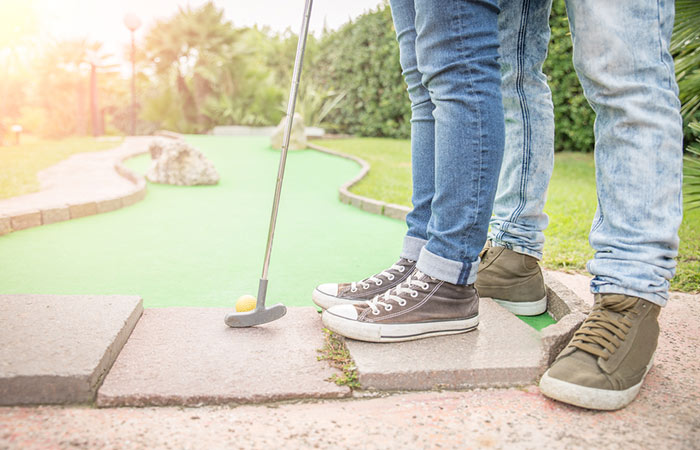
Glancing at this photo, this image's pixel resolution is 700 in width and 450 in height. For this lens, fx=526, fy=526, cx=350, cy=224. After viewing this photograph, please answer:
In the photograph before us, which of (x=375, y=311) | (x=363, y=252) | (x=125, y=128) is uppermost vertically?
→ (x=375, y=311)

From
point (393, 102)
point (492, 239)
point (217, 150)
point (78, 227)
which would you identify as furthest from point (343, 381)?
point (393, 102)

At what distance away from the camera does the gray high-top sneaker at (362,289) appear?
1.51m

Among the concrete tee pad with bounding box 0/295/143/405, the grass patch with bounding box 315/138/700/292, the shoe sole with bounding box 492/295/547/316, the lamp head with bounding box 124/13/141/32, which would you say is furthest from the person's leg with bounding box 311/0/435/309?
the lamp head with bounding box 124/13/141/32

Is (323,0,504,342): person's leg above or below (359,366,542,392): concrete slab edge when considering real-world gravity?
above

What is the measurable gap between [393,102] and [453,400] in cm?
922

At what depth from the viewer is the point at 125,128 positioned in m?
17.6

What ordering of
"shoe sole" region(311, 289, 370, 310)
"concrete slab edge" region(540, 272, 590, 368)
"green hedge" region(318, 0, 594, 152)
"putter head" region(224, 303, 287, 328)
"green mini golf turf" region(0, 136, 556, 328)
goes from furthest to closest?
"green hedge" region(318, 0, 594, 152)
"green mini golf turf" region(0, 136, 556, 328)
"shoe sole" region(311, 289, 370, 310)
"putter head" region(224, 303, 287, 328)
"concrete slab edge" region(540, 272, 590, 368)

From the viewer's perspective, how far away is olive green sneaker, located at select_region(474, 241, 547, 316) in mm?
1624

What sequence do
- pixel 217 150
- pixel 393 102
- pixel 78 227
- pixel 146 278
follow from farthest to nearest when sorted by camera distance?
pixel 393 102
pixel 217 150
pixel 78 227
pixel 146 278

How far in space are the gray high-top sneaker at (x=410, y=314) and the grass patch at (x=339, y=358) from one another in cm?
4

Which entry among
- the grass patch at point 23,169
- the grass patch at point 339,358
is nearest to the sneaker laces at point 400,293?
the grass patch at point 339,358

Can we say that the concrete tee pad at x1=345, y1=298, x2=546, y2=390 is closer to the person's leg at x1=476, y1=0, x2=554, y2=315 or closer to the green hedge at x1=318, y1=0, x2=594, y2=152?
the person's leg at x1=476, y1=0, x2=554, y2=315

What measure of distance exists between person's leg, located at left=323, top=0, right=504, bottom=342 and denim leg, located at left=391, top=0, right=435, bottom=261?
204 millimetres

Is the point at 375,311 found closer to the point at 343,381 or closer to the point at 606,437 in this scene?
the point at 343,381
